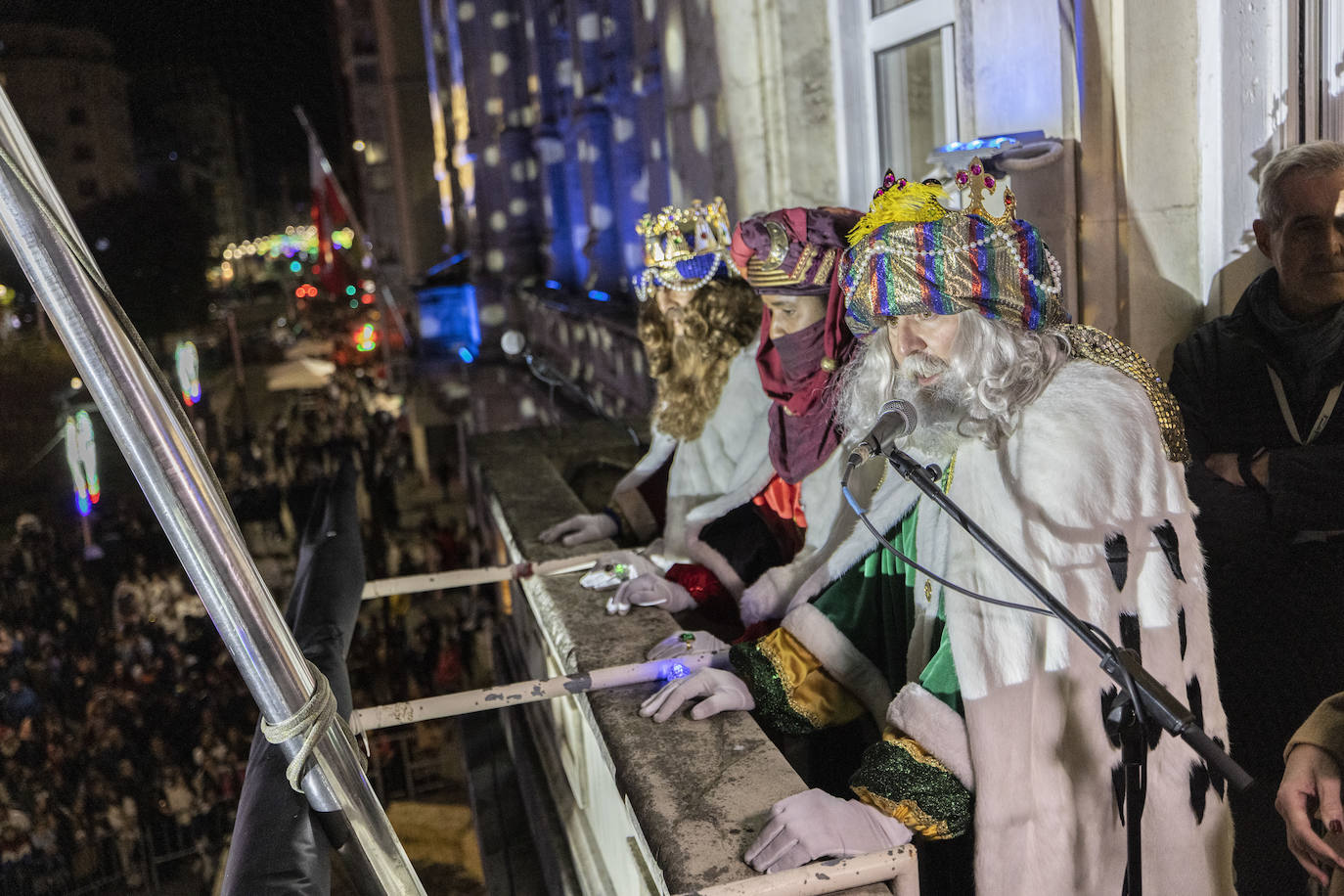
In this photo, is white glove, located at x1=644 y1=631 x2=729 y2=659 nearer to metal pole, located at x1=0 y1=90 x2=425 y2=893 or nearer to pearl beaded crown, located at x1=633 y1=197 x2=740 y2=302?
pearl beaded crown, located at x1=633 y1=197 x2=740 y2=302

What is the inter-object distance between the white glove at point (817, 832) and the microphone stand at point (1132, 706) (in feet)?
1.44

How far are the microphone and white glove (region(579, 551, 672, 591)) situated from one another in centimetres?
177

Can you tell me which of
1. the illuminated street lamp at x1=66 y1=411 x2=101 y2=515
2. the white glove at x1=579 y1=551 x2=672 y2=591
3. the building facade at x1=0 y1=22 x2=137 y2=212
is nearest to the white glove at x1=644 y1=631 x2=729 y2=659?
the white glove at x1=579 y1=551 x2=672 y2=591

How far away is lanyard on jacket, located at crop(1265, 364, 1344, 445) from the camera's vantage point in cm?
262

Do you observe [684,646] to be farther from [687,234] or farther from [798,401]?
[687,234]

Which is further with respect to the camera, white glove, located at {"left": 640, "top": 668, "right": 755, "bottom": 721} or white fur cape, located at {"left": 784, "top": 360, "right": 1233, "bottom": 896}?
white glove, located at {"left": 640, "top": 668, "right": 755, "bottom": 721}

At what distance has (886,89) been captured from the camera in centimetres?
531

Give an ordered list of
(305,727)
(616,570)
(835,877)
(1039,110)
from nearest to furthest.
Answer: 1. (305,727)
2. (835,877)
3. (1039,110)
4. (616,570)

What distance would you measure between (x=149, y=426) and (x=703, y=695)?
5.25ft

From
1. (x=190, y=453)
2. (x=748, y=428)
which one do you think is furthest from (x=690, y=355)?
(x=190, y=453)

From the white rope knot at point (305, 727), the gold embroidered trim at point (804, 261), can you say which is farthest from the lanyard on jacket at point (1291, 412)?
the white rope knot at point (305, 727)

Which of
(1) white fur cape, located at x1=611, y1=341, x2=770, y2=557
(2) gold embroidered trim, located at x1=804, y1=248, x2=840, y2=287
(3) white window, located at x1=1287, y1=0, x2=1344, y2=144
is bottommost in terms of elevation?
(1) white fur cape, located at x1=611, y1=341, x2=770, y2=557

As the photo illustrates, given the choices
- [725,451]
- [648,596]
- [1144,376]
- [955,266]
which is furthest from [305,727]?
[725,451]

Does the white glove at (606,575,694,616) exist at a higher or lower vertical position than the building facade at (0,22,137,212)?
lower
